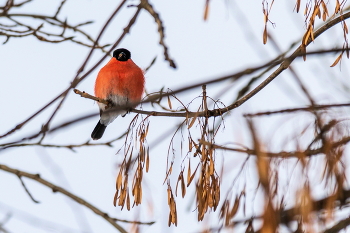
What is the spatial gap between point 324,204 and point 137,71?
9.18 ft

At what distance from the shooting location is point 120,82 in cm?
407

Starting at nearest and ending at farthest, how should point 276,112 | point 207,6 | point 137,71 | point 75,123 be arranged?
point 75,123 → point 207,6 → point 276,112 → point 137,71

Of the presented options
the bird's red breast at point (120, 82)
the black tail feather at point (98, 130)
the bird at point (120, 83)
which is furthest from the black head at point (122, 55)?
the black tail feather at point (98, 130)

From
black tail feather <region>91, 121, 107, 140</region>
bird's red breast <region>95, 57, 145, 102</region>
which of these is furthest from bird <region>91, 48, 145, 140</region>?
black tail feather <region>91, 121, 107, 140</region>

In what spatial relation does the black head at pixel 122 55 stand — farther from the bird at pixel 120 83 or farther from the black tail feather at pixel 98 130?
the black tail feather at pixel 98 130

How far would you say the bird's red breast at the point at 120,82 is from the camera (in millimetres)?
4008

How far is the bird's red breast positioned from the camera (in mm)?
4008

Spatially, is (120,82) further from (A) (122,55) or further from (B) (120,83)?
(A) (122,55)

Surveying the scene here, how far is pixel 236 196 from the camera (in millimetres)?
1579

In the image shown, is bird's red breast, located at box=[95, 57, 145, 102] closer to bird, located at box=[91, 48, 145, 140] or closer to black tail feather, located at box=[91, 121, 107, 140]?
bird, located at box=[91, 48, 145, 140]

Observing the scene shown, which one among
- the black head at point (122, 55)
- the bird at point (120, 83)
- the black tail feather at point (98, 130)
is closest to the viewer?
the bird at point (120, 83)

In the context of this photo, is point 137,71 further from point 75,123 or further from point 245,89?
point 75,123

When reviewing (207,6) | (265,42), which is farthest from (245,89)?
(207,6)

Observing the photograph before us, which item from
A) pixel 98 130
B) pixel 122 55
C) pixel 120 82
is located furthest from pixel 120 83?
pixel 98 130
